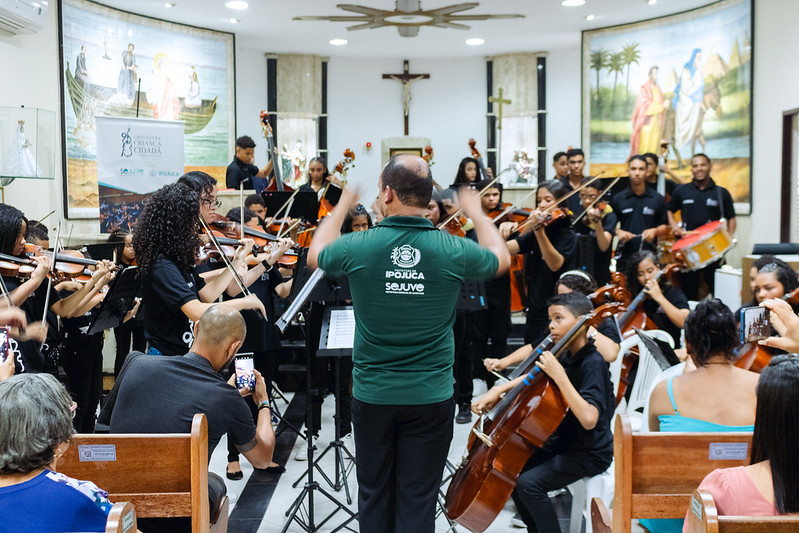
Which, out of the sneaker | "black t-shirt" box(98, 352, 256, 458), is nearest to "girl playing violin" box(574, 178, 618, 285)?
the sneaker

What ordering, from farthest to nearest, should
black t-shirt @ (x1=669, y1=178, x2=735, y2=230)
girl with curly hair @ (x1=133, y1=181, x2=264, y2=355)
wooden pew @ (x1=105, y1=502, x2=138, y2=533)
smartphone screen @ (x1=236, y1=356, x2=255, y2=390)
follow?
black t-shirt @ (x1=669, y1=178, x2=735, y2=230) → girl with curly hair @ (x1=133, y1=181, x2=264, y2=355) → smartphone screen @ (x1=236, y1=356, x2=255, y2=390) → wooden pew @ (x1=105, y1=502, x2=138, y2=533)

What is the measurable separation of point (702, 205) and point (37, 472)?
6.00 meters

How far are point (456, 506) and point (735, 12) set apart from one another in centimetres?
763

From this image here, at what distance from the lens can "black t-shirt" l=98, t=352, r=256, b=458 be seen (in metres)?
2.32

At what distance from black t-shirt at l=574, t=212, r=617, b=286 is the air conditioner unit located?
202 inches

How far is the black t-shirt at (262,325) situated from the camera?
13.4 ft

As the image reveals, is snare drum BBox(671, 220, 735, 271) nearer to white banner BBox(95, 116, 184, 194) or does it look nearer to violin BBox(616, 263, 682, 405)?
violin BBox(616, 263, 682, 405)

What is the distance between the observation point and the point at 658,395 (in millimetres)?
2539

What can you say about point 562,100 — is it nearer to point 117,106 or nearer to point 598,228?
point 117,106

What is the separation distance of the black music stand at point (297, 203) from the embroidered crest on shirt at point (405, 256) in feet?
12.0

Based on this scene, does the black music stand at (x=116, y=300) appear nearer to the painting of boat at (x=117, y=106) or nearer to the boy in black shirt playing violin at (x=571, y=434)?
the boy in black shirt playing violin at (x=571, y=434)

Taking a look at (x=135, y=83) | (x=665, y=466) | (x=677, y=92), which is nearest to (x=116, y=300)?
(x=665, y=466)

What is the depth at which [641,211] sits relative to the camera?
248 inches

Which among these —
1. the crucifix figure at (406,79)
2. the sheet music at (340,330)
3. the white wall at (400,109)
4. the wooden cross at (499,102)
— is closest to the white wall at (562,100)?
the wooden cross at (499,102)
